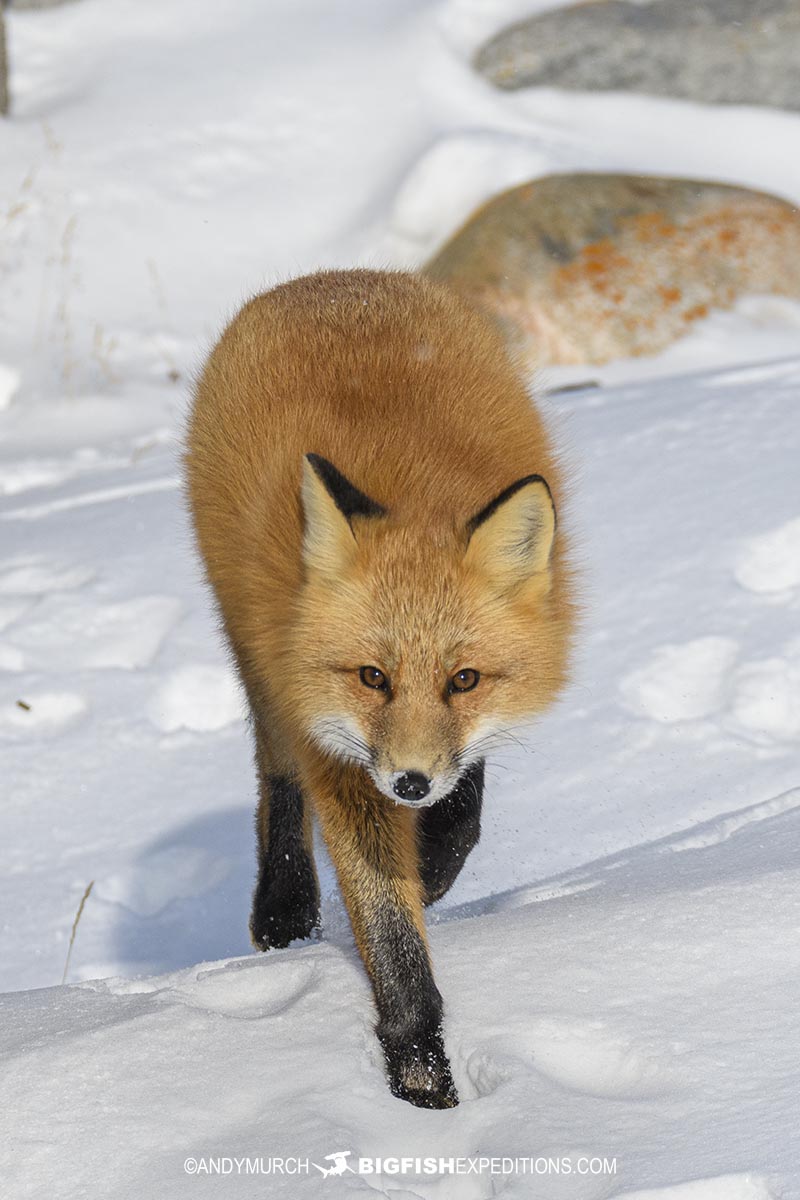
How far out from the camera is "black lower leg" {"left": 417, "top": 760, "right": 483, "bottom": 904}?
10.4 ft

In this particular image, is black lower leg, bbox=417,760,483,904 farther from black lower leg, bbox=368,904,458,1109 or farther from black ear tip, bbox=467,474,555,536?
black ear tip, bbox=467,474,555,536

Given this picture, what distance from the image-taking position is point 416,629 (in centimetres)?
240

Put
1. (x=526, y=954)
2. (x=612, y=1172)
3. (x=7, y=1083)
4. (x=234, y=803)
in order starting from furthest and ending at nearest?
(x=234, y=803) → (x=526, y=954) → (x=7, y=1083) → (x=612, y=1172)

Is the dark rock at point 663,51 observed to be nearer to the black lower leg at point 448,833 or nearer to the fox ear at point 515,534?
the black lower leg at point 448,833

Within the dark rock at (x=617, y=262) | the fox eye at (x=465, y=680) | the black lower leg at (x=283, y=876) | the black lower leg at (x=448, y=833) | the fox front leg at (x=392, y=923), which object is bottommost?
the dark rock at (x=617, y=262)

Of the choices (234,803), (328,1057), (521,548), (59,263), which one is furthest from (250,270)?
(328,1057)

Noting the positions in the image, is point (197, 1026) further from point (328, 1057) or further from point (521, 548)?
point (521, 548)

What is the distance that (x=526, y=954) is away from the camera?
2422 mm

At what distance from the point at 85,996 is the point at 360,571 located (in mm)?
991

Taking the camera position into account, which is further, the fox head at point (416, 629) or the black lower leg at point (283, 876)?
the black lower leg at point (283, 876)

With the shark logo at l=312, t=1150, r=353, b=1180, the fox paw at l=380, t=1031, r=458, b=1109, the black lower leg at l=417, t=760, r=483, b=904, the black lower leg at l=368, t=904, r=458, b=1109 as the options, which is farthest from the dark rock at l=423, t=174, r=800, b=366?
the shark logo at l=312, t=1150, r=353, b=1180

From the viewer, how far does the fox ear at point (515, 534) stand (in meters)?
2.40

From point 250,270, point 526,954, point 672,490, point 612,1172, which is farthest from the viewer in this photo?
point 250,270

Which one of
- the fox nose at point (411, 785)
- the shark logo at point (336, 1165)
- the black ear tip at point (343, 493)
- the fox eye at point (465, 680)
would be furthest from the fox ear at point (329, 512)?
the shark logo at point (336, 1165)
